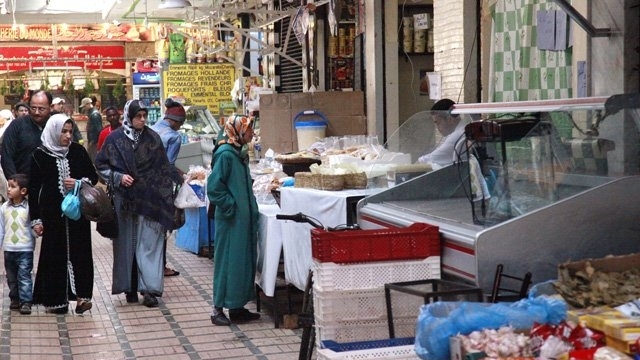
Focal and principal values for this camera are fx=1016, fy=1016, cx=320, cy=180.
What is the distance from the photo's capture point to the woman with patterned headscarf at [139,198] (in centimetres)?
958

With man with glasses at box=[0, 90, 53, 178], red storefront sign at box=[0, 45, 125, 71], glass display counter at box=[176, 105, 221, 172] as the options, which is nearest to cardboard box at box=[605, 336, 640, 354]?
man with glasses at box=[0, 90, 53, 178]

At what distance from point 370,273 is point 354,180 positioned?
10.9 ft

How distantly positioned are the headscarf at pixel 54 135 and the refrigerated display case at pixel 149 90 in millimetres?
13369

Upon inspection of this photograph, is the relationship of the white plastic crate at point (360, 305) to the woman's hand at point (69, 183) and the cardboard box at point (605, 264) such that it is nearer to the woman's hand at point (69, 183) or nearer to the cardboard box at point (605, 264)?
the cardboard box at point (605, 264)

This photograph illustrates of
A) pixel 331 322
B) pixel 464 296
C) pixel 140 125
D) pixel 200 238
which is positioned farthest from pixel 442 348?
pixel 200 238

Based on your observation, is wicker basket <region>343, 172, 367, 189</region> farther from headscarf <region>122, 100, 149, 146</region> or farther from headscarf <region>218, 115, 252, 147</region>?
headscarf <region>122, 100, 149, 146</region>

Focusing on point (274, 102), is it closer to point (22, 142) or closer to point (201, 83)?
point (22, 142)

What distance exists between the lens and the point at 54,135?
9.09 metres

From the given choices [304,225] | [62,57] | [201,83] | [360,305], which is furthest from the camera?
[62,57]

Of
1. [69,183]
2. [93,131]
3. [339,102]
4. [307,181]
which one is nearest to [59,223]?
[69,183]

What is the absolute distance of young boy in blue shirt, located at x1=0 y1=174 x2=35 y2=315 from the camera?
9359 millimetres

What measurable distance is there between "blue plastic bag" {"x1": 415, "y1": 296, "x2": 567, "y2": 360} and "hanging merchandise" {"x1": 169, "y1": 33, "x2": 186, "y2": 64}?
60.0 feet

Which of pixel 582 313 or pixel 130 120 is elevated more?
pixel 130 120

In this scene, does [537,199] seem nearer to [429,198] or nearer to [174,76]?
[429,198]
